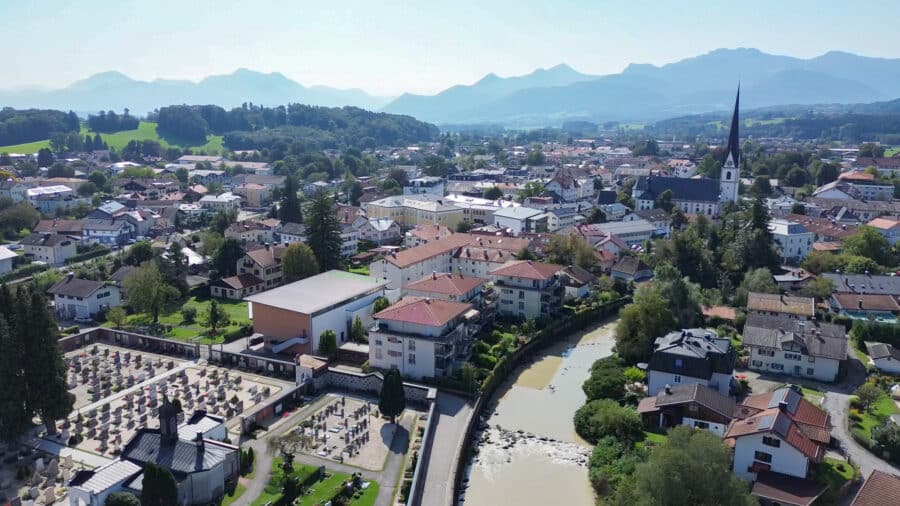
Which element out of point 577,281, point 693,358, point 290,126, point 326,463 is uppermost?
point 290,126

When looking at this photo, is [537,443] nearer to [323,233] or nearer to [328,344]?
[328,344]

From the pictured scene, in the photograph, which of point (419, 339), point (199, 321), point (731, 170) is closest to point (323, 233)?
point (199, 321)

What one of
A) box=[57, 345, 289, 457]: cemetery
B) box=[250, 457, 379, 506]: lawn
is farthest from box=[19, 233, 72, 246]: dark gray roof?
box=[250, 457, 379, 506]: lawn

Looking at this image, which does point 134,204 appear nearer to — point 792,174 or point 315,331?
point 315,331

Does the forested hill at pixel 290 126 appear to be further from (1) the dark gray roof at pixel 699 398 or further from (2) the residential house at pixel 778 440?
(2) the residential house at pixel 778 440

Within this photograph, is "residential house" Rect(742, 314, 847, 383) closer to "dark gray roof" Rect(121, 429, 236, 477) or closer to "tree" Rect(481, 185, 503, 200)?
"dark gray roof" Rect(121, 429, 236, 477)

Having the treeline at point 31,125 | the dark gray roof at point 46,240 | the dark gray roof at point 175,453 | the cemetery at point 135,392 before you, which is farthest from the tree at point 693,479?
the treeline at point 31,125

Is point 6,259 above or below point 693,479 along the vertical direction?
below
